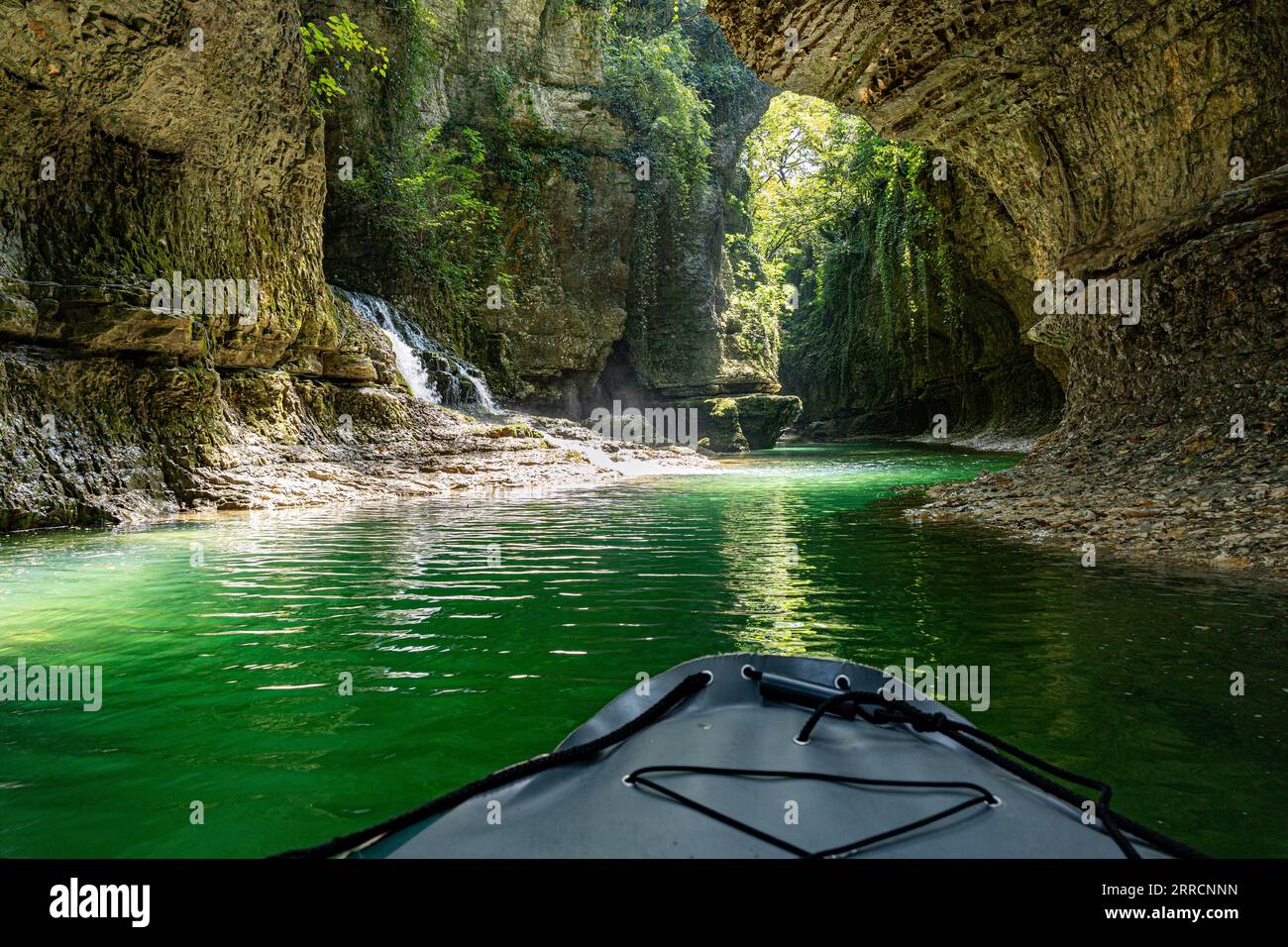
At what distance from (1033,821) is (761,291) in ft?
101

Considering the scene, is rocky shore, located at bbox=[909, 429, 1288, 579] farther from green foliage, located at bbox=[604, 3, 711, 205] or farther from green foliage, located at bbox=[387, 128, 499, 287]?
green foliage, located at bbox=[604, 3, 711, 205]

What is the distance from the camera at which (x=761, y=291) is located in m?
30.4

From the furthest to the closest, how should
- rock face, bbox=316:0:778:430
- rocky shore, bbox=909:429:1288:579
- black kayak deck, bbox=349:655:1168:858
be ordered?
rock face, bbox=316:0:778:430 < rocky shore, bbox=909:429:1288:579 < black kayak deck, bbox=349:655:1168:858

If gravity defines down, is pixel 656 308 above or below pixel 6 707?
above

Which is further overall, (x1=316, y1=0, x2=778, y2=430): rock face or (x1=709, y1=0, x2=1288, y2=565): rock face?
(x1=316, y1=0, x2=778, y2=430): rock face

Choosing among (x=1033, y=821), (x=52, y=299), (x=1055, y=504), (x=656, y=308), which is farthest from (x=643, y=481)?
(x=656, y=308)

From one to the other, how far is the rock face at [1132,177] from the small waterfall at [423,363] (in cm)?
1068

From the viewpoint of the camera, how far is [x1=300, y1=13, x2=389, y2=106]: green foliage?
13492 mm

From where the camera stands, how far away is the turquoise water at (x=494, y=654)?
188 centimetres

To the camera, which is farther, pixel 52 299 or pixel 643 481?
pixel 643 481

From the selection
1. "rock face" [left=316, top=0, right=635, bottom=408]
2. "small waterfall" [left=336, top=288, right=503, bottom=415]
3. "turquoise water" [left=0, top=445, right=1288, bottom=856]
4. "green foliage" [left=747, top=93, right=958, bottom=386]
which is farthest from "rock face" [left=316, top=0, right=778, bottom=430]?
"turquoise water" [left=0, top=445, right=1288, bottom=856]

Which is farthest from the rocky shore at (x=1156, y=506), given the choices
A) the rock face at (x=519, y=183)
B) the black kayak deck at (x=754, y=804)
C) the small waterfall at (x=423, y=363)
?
the rock face at (x=519, y=183)

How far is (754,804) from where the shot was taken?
1.32m
